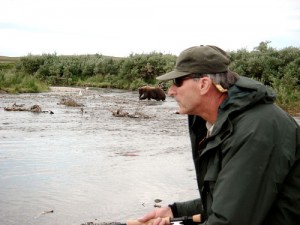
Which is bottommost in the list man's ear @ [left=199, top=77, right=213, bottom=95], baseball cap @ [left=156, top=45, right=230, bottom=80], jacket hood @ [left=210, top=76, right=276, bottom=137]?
jacket hood @ [left=210, top=76, right=276, bottom=137]

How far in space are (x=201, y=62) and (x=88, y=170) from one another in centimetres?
621

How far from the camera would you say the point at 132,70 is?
Answer: 4219 cm

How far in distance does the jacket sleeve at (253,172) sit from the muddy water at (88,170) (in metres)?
3.74

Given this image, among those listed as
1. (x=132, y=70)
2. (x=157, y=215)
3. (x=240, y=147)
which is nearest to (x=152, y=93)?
(x=132, y=70)

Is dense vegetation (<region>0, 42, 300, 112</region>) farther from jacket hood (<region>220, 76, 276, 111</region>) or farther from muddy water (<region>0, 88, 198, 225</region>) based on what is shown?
jacket hood (<region>220, 76, 276, 111</region>)

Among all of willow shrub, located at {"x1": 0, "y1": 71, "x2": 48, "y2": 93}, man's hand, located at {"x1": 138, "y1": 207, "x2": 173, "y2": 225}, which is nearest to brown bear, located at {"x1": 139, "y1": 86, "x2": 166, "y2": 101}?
willow shrub, located at {"x1": 0, "y1": 71, "x2": 48, "y2": 93}

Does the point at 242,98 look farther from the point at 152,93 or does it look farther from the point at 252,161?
the point at 152,93

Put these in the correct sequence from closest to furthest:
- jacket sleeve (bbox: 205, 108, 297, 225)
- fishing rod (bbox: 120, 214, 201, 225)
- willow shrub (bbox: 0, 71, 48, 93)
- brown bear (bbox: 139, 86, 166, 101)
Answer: jacket sleeve (bbox: 205, 108, 297, 225) < fishing rod (bbox: 120, 214, 201, 225) < brown bear (bbox: 139, 86, 166, 101) < willow shrub (bbox: 0, 71, 48, 93)

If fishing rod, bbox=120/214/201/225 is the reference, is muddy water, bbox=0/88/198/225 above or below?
below

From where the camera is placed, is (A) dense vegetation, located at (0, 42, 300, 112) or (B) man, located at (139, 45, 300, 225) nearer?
(B) man, located at (139, 45, 300, 225)

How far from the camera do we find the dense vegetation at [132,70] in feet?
91.0

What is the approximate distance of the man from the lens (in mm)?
2299

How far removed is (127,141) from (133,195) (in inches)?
203

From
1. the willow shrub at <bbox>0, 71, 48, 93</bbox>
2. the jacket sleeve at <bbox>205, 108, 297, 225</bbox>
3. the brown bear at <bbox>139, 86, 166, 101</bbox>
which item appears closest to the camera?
the jacket sleeve at <bbox>205, 108, 297, 225</bbox>
